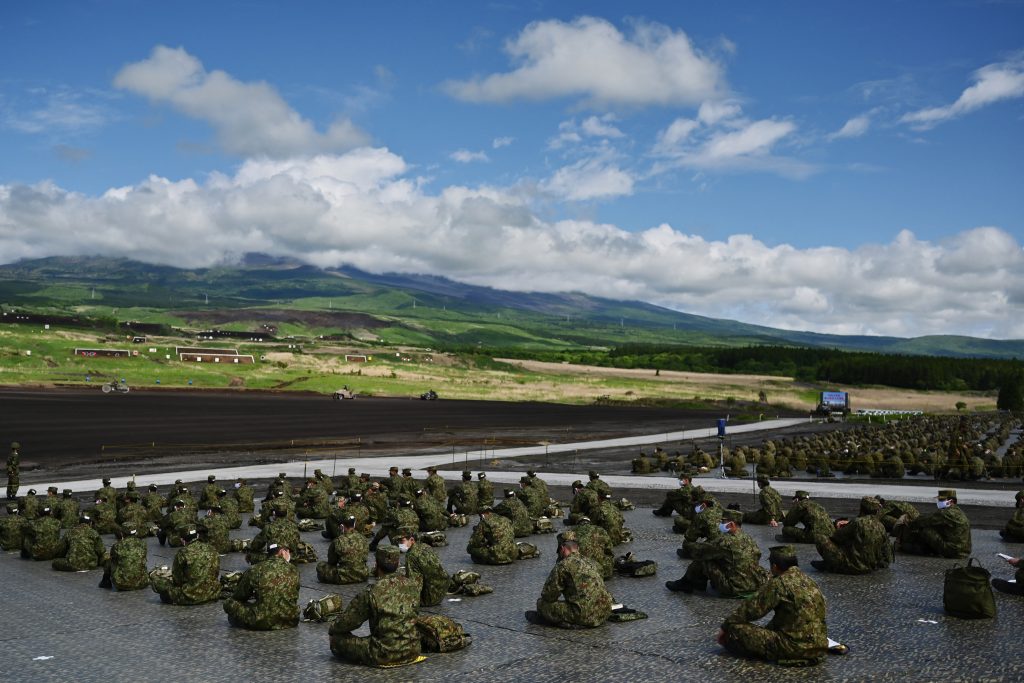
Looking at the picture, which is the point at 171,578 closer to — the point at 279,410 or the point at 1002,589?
the point at 1002,589

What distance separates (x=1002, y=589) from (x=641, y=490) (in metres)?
22.3

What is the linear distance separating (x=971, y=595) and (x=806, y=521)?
8.80 meters

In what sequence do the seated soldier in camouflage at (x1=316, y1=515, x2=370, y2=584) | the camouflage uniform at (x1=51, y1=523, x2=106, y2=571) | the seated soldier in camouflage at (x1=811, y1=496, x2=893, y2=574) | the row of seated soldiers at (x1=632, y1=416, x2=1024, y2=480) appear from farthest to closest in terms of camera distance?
the row of seated soldiers at (x1=632, y1=416, x2=1024, y2=480)
the camouflage uniform at (x1=51, y1=523, x2=106, y2=571)
the seated soldier in camouflage at (x1=811, y1=496, x2=893, y2=574)
the seated soldier in camouflage at (x1=316, y1=515, x2=370, y2=584)

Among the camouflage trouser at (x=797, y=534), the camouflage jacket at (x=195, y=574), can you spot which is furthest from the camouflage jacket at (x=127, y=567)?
the camouflage trouser at (x=797, y=534)

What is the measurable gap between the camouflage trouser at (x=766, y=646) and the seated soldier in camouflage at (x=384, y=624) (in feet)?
19.2

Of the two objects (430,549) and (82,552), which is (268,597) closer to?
(430,549)

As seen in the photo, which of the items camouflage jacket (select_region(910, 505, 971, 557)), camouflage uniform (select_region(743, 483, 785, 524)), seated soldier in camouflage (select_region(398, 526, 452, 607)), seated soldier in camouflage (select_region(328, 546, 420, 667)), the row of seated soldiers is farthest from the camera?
the row of seated soldiers

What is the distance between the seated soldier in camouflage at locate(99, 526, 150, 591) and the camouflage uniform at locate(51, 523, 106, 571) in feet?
9.48

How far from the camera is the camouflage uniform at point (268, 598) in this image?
56.3 feet

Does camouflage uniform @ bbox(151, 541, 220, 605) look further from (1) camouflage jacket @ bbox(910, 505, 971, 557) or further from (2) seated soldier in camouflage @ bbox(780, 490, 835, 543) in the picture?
(1) camouflage jacket @ bbox(910, 505, 971, 557)

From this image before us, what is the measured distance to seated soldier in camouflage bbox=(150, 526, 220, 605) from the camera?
19.6 meters

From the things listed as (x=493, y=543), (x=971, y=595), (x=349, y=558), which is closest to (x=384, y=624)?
(x=349, y=558)

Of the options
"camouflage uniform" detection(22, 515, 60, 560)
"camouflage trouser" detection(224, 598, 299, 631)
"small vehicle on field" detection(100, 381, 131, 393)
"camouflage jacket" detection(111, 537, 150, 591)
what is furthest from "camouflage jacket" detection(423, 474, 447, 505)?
"small vehicle on field" detection(100, 381, 131, 393)

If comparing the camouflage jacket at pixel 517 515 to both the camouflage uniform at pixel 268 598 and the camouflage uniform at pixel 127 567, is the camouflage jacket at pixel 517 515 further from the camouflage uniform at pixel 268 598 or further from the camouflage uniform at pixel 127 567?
the camouflage uniform at pixel 268 598
